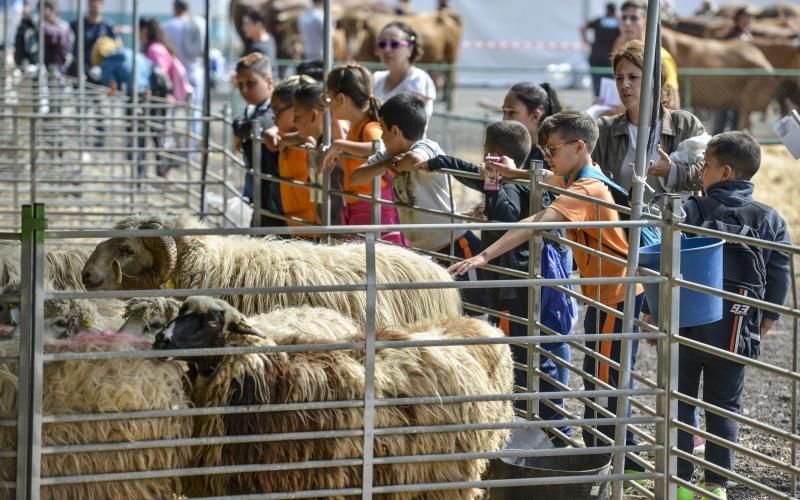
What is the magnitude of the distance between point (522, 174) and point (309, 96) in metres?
2.50

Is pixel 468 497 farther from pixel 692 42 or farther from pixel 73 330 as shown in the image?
pixel 692 42

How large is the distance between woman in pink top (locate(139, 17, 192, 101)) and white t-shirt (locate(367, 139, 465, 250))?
10637 mm

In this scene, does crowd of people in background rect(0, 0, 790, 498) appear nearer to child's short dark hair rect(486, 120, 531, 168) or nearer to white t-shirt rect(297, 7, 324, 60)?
child's short dark hair rect(486, 120, 531, 168)

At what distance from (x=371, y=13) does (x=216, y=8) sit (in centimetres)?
851

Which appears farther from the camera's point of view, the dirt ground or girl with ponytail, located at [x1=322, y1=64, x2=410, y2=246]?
girl with ponytail, located at [x1=322, y1=64, x2=410, y2=246]

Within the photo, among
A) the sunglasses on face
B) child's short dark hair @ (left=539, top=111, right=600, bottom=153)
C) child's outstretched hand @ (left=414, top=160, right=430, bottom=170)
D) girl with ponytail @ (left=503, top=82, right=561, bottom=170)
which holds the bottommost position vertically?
child's outstretched hand @ (left=414, top=160, right=430, bottom=170)

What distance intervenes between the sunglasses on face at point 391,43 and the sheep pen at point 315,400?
448 cm

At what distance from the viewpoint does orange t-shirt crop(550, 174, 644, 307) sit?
534 cm

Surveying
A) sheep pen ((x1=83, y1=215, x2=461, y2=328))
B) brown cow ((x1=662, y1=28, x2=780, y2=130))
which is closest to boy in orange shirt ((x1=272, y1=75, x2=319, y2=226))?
sheep pen ((x1=83, y1=215, x2=461, y2=328))

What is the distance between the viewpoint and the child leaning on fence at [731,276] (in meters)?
5.43

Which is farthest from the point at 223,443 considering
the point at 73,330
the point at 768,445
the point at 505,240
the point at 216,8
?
the point at 216,8

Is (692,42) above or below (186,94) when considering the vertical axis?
above

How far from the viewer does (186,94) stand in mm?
17312

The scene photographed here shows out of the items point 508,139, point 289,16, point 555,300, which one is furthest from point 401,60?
point 289,16
